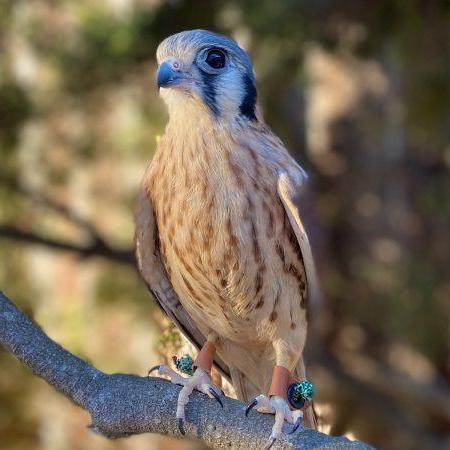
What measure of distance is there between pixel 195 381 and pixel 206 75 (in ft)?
2.02

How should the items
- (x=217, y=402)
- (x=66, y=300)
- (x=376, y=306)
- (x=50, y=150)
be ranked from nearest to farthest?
(x=217, y=402)
(x=50, y=150)
(x=66, y=300)
(x=376, y=306)

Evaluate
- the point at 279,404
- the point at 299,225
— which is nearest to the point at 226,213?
the point at 299,225

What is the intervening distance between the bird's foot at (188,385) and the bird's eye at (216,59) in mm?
625

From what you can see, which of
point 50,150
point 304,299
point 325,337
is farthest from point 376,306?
point 304,299

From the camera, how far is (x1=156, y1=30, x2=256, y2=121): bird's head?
72.3 inches

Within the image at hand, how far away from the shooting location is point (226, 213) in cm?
192

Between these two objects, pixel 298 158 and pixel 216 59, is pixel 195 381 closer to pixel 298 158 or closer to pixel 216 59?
pixel 216 59

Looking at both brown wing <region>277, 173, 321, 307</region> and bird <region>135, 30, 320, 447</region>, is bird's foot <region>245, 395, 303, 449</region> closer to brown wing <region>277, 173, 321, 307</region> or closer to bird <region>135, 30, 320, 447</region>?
bird <region>135, 30, 320, 447</region>

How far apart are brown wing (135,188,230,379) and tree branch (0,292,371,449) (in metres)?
0.29

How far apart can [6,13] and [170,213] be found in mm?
2904

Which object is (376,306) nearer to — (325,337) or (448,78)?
(325,337)

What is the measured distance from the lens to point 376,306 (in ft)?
23.3

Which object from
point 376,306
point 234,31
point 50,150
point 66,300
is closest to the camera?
point 234,31

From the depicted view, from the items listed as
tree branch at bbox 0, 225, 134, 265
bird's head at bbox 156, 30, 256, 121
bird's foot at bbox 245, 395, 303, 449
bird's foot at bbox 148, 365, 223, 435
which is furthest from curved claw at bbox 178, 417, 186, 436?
tree branch at bbox 0, 225, 134, 265
